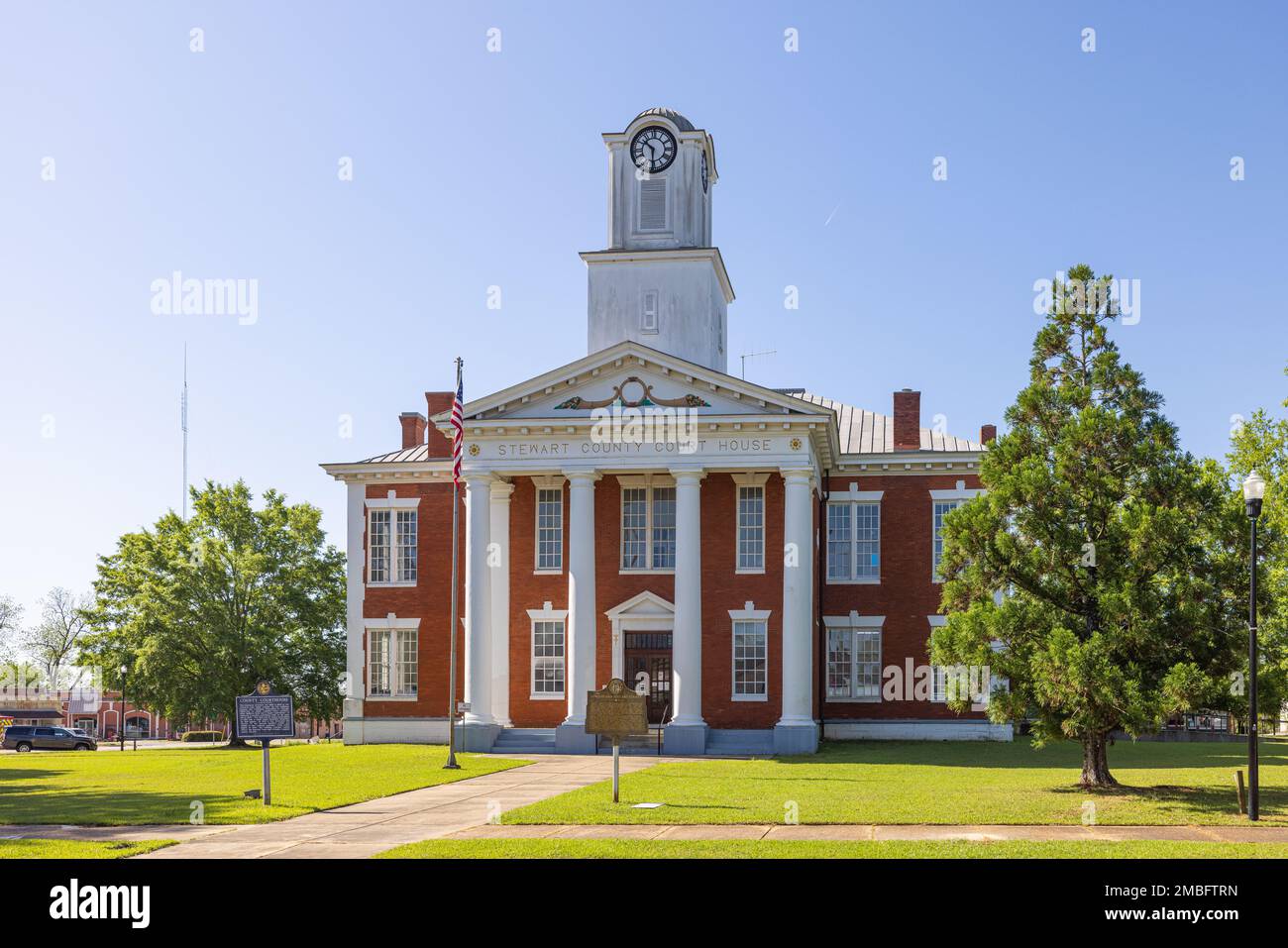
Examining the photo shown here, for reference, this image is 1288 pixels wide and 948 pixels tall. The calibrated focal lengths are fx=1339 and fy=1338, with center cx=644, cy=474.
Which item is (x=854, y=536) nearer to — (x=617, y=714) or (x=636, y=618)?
(x=636, y=618)

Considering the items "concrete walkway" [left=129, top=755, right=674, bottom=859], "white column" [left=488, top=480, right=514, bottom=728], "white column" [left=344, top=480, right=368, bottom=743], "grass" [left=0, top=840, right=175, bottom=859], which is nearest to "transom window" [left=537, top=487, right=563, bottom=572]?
"white column" [left=488, top=480, right=514, bottom=728]

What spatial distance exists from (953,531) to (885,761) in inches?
446

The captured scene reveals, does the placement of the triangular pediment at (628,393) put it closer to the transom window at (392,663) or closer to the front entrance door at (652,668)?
the front entrance door at (652,668)

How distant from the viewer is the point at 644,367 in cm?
3919

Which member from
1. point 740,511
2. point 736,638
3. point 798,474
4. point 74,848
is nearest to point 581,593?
point 736,638

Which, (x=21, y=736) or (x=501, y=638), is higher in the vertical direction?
(x=501, y=638)

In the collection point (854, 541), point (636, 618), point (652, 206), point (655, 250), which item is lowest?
point (636, 618)

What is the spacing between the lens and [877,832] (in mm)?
18141

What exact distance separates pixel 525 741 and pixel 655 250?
16736 mm

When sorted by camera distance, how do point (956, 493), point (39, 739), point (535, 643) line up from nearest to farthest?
point (535, 643) < point (956, 493) < point (39, 739)

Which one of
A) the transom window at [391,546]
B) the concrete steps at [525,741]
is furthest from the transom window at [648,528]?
the transom window at [391,546]

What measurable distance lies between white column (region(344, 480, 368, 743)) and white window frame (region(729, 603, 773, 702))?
13.5m
